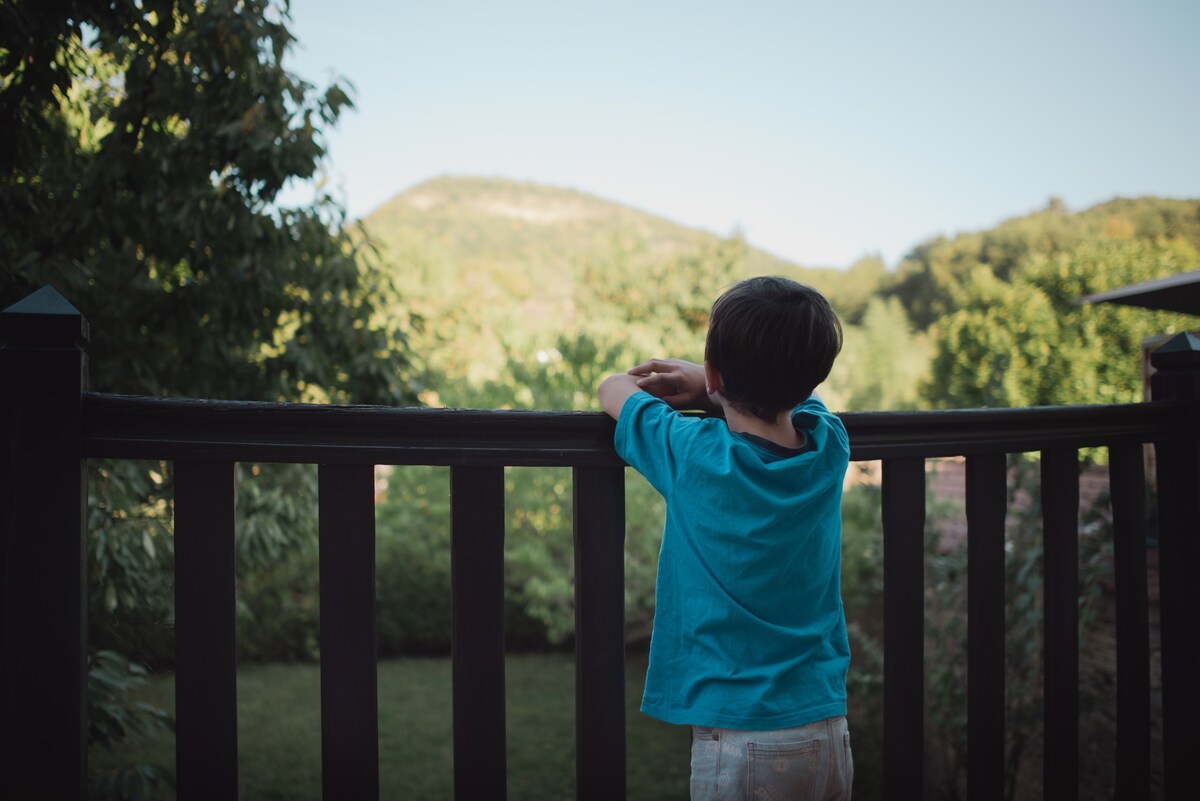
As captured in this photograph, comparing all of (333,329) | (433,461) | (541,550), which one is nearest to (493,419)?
(433,461)

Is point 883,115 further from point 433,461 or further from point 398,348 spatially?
point 433,461

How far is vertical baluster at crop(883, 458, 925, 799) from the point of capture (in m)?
1.47

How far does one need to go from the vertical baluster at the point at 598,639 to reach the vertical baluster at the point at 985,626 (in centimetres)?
72

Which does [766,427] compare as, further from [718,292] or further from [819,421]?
[718,292]

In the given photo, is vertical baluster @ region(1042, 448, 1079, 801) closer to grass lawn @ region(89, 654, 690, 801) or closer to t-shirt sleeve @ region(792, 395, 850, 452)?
t-shirt sleeve @ region(792, 395, 850, 452)

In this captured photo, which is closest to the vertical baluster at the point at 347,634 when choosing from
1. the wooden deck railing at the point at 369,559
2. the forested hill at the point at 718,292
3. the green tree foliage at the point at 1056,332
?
the wooden deck railing at the point at 369,559

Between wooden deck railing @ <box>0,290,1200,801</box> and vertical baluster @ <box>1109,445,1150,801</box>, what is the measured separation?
0.18 metres

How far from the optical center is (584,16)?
26.1m

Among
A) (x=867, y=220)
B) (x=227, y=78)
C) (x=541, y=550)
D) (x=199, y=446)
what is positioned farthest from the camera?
(x=867, y=220)

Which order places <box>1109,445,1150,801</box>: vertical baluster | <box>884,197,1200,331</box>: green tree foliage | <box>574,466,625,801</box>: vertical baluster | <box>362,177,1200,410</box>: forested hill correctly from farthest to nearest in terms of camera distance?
<box>884,197,1200,331</box>: green tree foliage < <box>362,177,1200,410</box>: forested hill < <box>1109,445,1150,801</box>: vertical baluster < <box>574,466,625,801</box>: vertical baluster

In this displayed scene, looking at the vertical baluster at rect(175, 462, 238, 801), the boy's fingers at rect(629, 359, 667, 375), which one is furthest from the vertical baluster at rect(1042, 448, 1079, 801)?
the vertical baluster at rect(175, 462, 238, 801)

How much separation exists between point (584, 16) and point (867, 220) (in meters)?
11.4

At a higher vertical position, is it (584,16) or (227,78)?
(584,16)

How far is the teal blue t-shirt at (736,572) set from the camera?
1.16m
